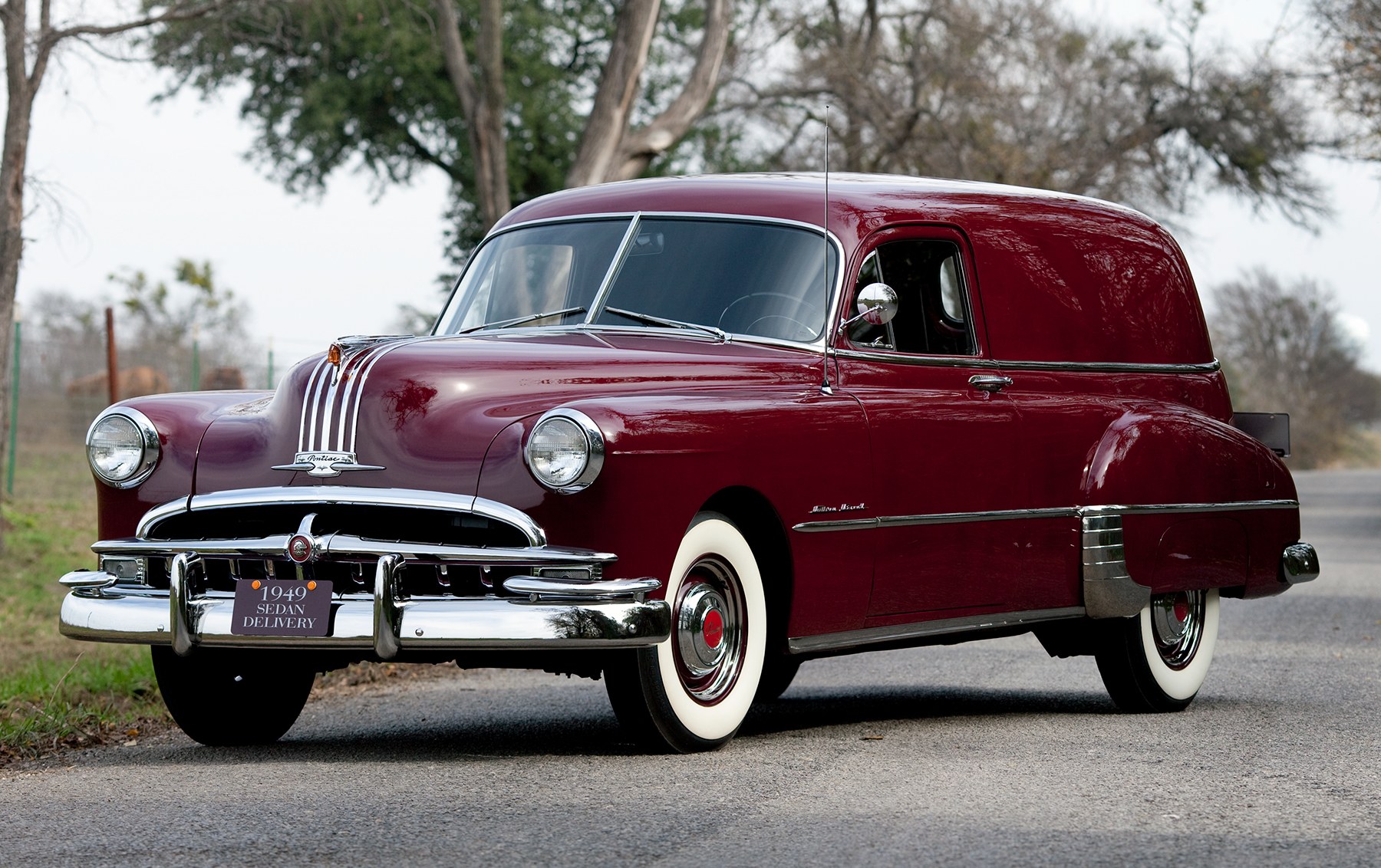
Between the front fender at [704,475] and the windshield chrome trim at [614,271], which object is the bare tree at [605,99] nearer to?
the windshield chrome trim at [614,271]

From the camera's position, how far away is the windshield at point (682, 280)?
641cm

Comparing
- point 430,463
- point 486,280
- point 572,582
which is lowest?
point 572,582

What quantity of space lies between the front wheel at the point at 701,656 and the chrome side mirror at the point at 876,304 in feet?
3.38

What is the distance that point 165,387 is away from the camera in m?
19.2

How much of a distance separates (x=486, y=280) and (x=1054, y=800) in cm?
335

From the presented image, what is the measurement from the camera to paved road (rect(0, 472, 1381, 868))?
4.33 metres

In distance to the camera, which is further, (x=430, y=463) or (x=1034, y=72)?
(x=1034, y=72)

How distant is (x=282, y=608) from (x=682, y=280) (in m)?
2.01

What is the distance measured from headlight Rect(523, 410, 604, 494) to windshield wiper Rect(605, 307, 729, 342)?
3.85 ft

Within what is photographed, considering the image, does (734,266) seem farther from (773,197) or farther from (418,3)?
(418,3)

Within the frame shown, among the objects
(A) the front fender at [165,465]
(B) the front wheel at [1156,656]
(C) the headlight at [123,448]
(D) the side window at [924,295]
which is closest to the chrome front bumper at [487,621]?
(A) the front fender at [165,465]

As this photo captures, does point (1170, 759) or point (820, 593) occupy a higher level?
point (820, 593)

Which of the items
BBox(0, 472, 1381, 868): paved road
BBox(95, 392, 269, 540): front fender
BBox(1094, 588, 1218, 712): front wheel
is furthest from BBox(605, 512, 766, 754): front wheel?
BBox(1094, 588, 1218, 712): front wheel

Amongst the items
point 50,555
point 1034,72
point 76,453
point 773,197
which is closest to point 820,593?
point 773,197
